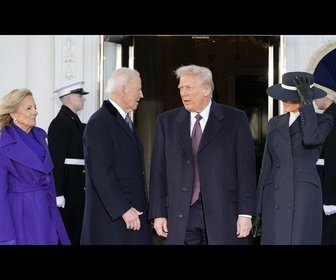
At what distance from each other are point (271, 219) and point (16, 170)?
1.99 meters

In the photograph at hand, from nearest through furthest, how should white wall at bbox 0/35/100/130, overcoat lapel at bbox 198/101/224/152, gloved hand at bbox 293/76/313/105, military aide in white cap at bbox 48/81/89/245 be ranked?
1. overcoat lapel at bbox 198/101/224/152
2. gloved hand at bbox 293/76/313/105
3. military aide in white cap at bbox 48/81/89/245
4. white wall at bbox 0/35/100/130

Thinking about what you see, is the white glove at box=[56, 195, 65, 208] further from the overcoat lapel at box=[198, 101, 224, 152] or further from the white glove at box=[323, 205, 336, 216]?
the white glove at box=[323, 205, 336, 216]

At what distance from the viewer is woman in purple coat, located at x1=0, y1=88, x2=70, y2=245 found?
20.5 feet

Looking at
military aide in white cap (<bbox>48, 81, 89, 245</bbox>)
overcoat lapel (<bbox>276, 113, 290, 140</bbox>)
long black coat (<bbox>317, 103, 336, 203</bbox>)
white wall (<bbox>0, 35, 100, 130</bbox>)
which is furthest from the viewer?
white wall (<bbox>0, 35, 100, 130</bbox>)

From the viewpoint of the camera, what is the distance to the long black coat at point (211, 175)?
6094mm

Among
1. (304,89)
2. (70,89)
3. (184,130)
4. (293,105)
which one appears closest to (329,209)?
(293,105)

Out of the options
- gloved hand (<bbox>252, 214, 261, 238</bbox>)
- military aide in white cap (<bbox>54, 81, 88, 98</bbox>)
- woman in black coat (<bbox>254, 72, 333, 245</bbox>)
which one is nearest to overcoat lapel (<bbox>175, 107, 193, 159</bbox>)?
woman in black coat (<bbox>254, 72, 333, 245</bbox>)

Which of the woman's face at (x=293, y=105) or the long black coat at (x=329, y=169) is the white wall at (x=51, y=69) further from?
the woman's face at (x=293, y=105)

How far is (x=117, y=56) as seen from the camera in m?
9.49

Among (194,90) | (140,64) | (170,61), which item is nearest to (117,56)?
(140,64)

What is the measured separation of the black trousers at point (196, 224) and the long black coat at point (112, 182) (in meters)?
0.40

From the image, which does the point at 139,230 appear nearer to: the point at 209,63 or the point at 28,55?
the point at 28,55

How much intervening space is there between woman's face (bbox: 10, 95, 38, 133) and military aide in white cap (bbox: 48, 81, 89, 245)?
1.74 meters

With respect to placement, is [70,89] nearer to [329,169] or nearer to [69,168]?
[69,168]
